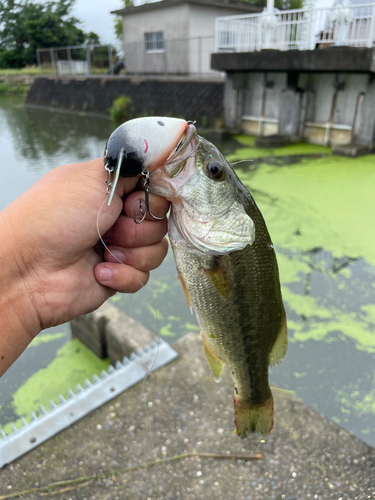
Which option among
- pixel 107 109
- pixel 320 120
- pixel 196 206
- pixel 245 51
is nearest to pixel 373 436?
pixel 196 206

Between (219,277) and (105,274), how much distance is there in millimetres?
437

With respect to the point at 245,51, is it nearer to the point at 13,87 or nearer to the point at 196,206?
the point at 196,206

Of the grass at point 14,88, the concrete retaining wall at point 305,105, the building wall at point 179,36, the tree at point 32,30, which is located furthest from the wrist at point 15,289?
the tree at point 32,30

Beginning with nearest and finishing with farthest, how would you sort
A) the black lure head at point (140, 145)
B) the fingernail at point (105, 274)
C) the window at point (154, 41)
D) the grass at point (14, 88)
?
1. the black lure head at point (140, 145)
2. the fingernail at point (105, 274)
3. the window at point (154, 41)
4. the grass at point (14, 88)

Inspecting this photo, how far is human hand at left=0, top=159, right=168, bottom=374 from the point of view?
3.68ft

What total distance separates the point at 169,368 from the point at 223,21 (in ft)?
31.2

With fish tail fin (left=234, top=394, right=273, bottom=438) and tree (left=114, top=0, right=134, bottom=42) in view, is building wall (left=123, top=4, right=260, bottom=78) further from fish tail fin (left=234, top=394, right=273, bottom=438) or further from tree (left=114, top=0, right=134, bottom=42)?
fish tail fin (left=234, top=394, right=273, bottom=438)

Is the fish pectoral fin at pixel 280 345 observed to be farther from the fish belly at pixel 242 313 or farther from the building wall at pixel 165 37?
the building wall at pixel 165 37

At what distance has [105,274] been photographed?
1.37m

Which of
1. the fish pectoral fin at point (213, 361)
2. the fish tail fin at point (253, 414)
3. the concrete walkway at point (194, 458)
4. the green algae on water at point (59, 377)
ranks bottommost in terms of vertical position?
the green algae on water at point (59, 377)

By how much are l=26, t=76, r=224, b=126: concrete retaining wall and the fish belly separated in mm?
9576

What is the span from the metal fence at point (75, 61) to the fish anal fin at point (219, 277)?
61.6 feet

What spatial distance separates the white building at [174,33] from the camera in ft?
44.2

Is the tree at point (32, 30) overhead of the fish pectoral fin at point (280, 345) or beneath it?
overhead
